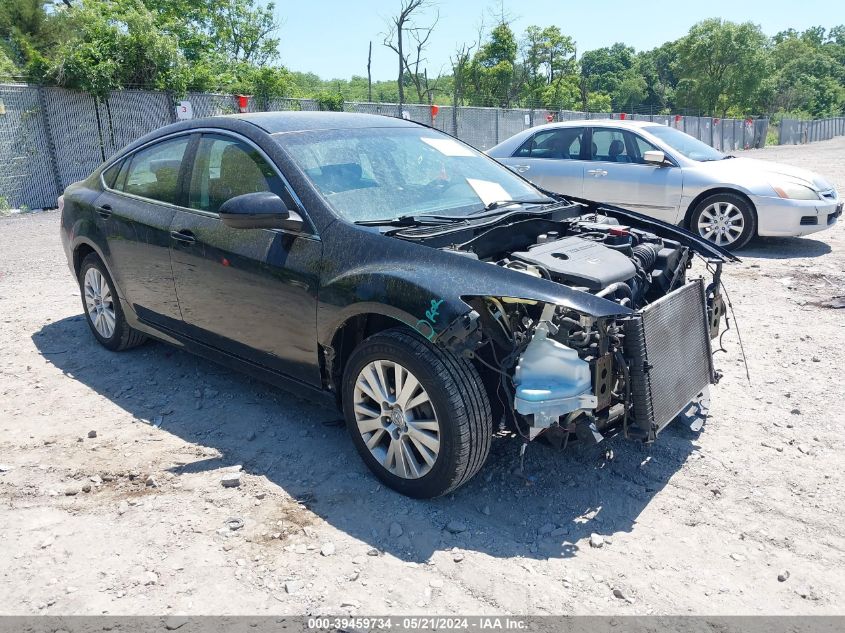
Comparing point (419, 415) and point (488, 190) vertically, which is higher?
point (488, 190)

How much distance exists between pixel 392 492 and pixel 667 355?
1.53 meters

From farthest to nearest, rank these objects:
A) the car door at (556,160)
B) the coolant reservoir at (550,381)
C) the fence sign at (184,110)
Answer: the fence sign at (184,110)
the car door at (556,160)
the coolant reservoir at (550,381)

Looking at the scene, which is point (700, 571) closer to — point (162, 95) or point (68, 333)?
point (68, 333)

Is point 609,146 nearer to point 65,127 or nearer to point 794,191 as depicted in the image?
point 794,191

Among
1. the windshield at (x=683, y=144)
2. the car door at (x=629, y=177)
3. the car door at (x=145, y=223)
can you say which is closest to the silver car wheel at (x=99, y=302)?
the car door at (x=145, y=223)

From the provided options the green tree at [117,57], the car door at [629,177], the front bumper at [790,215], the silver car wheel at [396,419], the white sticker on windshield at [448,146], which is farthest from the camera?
the green tree at [117,57]

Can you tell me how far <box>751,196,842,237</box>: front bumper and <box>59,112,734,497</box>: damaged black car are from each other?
500cm

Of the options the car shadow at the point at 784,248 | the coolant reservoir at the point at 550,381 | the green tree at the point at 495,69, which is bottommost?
the car shadow at the point at 784,248

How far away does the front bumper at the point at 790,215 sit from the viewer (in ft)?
27.9

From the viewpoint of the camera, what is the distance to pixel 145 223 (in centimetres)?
466

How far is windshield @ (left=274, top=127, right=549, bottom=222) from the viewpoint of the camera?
381cm

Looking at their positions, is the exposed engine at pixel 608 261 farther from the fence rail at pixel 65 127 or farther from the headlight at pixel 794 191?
the fence rail at pixel 65 127

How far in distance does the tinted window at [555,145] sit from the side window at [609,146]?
0.76 feet

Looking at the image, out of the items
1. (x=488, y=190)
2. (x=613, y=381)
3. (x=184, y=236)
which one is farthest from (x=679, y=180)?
(x=184, y=236)
